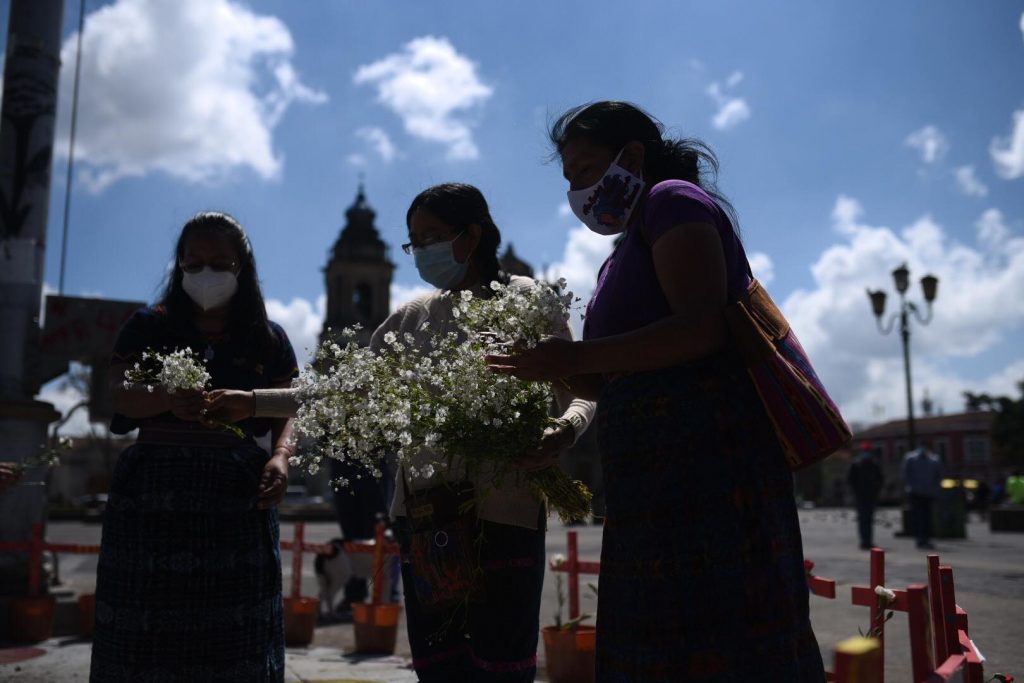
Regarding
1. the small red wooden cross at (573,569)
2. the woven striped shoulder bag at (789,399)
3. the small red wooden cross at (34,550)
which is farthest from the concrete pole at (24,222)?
the woven striped shoulder bag at (789,399)

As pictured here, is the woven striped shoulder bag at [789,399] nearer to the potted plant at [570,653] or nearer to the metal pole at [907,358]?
the potted plant at [570,653]

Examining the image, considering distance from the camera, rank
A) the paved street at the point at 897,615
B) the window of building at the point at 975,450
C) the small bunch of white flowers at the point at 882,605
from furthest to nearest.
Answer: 1. the window of building at the point at 975,450
2. the paved street at the point at 897,615
3. the small bunch of white flowers at the point at 882,605

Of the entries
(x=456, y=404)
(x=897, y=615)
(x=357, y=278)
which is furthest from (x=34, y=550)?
(x=357, y=278)

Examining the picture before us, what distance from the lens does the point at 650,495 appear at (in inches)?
68.9

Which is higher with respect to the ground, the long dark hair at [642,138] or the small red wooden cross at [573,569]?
the long dark hair at [642,138]

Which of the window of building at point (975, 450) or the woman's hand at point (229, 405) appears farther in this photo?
the window of building at point (975, 450)

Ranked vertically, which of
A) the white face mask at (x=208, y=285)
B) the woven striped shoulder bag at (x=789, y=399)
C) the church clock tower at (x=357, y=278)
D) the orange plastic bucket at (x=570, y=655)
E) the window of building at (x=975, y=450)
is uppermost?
the church clock tower at (x=357, y=278)

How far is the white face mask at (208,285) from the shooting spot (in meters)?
3.03

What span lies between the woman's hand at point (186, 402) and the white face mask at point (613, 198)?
1.44 m

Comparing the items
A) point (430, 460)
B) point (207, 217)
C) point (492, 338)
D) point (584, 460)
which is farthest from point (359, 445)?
point (584, 460)

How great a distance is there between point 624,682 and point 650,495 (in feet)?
1.26

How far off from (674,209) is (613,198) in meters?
0.31

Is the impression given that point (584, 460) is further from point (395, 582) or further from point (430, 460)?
point (430, 460)

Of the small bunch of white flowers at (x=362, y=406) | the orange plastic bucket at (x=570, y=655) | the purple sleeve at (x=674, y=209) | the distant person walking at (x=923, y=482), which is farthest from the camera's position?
the distant person walking at (x=923, y=482)
